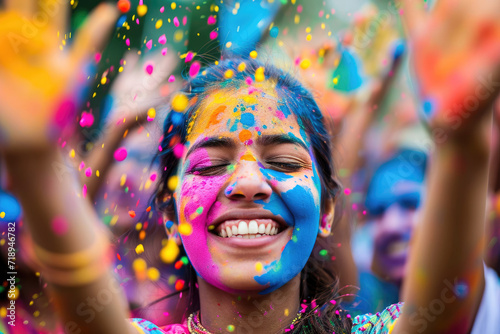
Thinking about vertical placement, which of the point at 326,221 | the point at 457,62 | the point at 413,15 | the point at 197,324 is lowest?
the point at 197,324

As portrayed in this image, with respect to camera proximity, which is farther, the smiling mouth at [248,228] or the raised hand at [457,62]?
the smiling mouth at [248,228]

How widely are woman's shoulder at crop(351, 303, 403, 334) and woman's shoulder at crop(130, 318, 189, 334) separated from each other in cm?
63

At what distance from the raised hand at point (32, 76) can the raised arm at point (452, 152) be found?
84 centimetres

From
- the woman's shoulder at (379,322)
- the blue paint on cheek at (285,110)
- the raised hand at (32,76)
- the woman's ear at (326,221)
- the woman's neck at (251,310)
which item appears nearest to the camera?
the raised hand at (32,76)

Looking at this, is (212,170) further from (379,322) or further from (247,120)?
(379,322)

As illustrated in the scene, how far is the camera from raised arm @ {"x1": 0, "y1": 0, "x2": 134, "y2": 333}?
3.23ft

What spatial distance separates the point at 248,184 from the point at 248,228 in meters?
0.15

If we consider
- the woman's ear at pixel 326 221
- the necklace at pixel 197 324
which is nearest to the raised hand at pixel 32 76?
the necklace at pixel 197 324

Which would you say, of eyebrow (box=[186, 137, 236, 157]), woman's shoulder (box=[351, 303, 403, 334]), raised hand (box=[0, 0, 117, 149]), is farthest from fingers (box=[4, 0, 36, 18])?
woman's shoulder (box=[351, 303, 403, 334])

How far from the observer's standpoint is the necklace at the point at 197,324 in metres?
1.67

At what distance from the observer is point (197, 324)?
5.59 ft

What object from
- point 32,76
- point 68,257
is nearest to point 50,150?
point 32,76

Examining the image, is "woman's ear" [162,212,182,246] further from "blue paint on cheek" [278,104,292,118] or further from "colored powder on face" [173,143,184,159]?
"blue paint on cheek" [278,104,292,118]

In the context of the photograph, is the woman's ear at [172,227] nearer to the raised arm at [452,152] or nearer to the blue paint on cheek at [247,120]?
the blue paint on cheek at [247,120]
